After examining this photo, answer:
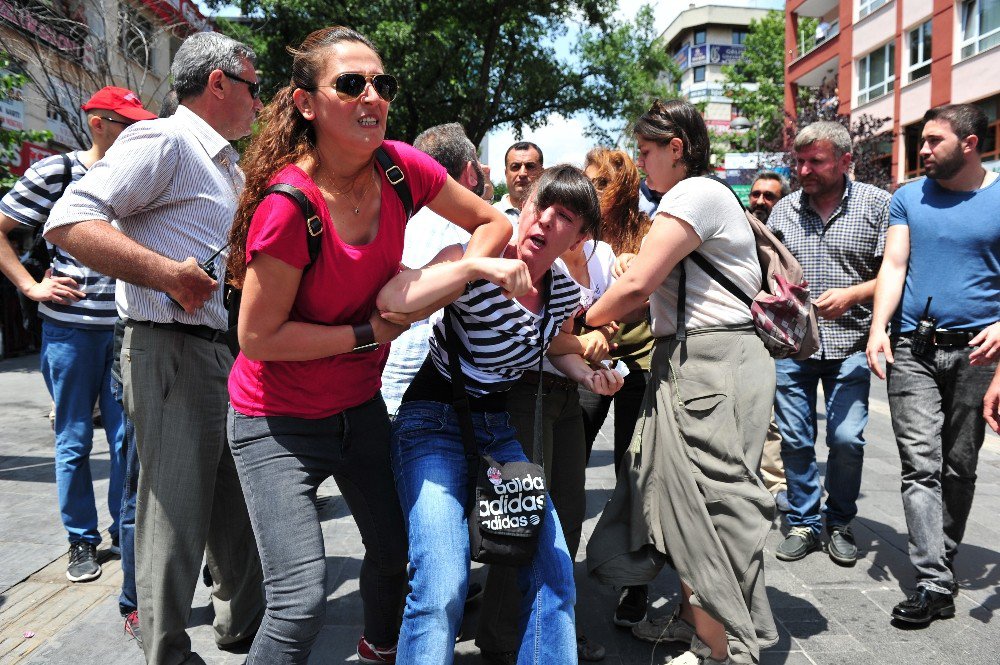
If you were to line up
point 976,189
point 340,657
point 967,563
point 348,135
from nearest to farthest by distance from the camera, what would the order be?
point 348,135, point 340,657, point 976,189, point 967,563

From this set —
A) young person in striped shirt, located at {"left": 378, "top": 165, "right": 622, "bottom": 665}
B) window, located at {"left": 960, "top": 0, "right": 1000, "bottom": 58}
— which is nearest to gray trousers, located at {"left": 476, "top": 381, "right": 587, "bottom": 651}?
young person in striped shirt, located at {"left": 378, "top": 165, "right": 622, "bottom": 665}

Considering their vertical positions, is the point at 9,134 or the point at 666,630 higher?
the point at 9,134

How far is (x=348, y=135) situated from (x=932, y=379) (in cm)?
303

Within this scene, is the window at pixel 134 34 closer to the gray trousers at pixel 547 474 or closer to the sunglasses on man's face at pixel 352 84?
the gray trousers at pixel 547 474

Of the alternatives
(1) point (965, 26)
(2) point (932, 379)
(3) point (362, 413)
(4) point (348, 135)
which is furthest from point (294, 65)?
(1) point (965, 26)

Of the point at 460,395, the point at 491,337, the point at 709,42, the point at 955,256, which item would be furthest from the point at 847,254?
the point at 709,42

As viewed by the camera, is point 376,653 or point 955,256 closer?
point 376,653

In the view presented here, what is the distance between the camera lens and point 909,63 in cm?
2550

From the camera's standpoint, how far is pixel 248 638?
3.37 m

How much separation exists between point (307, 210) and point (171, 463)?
1181mm

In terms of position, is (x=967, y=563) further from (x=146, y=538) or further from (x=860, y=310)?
(x=146, y=538)

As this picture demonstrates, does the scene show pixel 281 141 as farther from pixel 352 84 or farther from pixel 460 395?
pixel 460 395

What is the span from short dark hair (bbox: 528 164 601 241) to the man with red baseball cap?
7.31ft

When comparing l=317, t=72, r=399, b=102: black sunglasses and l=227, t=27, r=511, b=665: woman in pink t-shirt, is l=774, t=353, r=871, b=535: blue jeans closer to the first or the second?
l=227, t=27, r=511, b=665: woman in pink t-shirt
